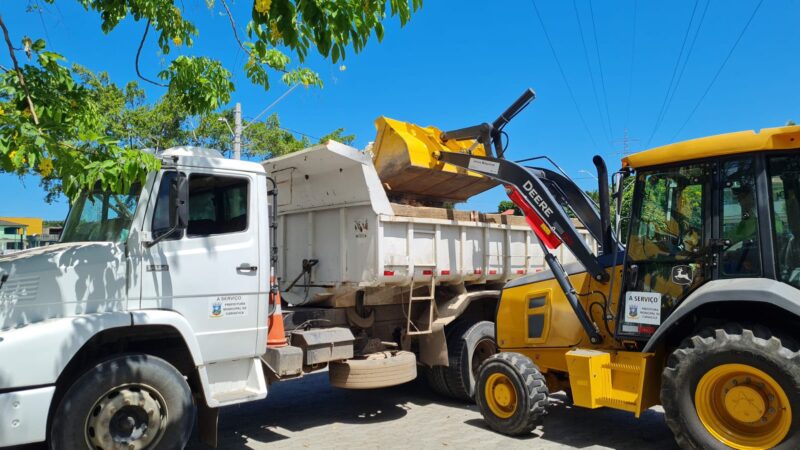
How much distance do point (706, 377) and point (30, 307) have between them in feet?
16.7

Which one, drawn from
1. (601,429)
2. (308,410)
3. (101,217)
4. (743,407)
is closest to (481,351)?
(601,429)

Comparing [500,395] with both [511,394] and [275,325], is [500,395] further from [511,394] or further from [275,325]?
[275,325]

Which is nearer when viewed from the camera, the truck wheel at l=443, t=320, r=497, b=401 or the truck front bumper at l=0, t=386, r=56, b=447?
the truck front bumper at l=0, t=386, r=56, b=447

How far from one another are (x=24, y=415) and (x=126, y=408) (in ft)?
2.12

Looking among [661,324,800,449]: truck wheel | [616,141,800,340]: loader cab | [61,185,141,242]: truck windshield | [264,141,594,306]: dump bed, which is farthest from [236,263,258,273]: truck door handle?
[661,324,800,449]: truck wheel

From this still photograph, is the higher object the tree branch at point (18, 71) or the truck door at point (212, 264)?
the tree branch at point (18, 71)

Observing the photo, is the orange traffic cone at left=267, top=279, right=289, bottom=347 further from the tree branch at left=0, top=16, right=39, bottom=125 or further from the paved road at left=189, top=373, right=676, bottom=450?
the tree branch at left=0, top=16, right=39, bottom=125

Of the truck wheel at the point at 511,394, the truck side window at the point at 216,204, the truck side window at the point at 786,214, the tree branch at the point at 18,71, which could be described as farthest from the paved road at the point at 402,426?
the tree branch at the point at 18,71

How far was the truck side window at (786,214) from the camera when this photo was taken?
4645mm

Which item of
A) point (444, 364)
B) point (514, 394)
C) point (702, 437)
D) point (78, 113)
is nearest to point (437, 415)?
point (444, 364)

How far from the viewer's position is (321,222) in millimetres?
7039

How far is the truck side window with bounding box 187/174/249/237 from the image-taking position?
509 centimetres

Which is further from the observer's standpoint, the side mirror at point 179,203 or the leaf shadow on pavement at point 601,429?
the leaf shadow on pavement at point 601,429

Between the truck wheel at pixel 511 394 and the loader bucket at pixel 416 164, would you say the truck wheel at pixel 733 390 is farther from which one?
the loader bucket at pixel 416 164
